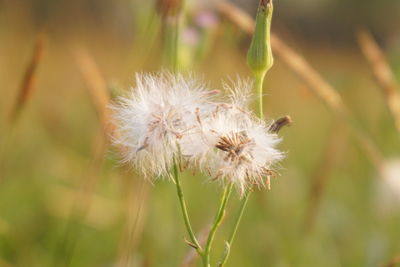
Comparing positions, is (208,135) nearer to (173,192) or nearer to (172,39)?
(172,39)

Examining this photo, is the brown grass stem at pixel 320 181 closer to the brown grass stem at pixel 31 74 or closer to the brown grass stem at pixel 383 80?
the brown grass stem at pixel 383 80

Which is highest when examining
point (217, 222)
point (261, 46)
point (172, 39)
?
point (172, 39)

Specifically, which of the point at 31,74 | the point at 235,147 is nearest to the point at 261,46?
the point at 235,147

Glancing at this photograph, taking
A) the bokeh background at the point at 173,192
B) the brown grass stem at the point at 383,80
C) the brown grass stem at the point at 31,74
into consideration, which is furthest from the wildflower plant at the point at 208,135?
the brown grass stem at the point at 383,80

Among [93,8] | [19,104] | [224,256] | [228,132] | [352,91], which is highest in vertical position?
[93,8]

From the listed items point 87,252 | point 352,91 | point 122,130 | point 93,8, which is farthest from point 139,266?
point 93,8

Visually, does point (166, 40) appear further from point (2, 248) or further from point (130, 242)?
point (2, 248)

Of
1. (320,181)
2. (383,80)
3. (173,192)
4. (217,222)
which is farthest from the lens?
(173,192)
